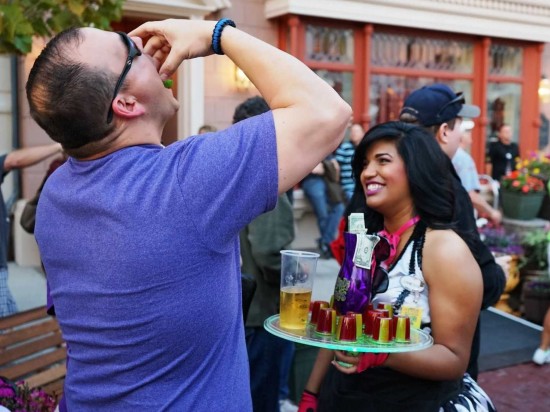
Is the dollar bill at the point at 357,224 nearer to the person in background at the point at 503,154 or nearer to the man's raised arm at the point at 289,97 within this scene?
the man's raised arm at the point at 289,97

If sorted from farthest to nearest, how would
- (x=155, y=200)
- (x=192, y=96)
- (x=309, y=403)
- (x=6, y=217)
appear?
(x=192, y=96) → (x=6, y=217) → (x=309, y=403) → (x=155, y=200)

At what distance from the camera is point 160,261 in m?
1.27

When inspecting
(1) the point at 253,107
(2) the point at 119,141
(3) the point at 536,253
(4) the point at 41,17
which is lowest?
(3) the point at 536,253

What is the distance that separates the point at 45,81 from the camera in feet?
4.29

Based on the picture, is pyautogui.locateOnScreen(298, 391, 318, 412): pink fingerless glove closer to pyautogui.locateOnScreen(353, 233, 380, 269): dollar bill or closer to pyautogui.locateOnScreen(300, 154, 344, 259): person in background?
pyautogui.locateOnScreen(353, 233, 380, 269): dollar bill

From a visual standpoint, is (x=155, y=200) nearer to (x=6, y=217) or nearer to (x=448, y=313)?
(x=448, y=313)

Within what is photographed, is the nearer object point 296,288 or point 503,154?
point 296,288

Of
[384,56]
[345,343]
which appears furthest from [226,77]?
[345,343]

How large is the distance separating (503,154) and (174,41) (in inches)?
433

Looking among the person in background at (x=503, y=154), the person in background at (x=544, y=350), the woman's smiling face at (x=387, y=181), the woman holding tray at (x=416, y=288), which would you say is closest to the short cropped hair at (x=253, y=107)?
the woman holding tray at (x=416, y=288)

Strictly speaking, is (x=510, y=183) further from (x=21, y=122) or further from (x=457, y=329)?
(x=457, y=329)

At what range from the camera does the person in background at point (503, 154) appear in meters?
11.6

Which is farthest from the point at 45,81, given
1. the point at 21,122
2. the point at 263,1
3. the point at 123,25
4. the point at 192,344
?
the point at 263,1

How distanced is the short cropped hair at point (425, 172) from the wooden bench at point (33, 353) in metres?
1.86
